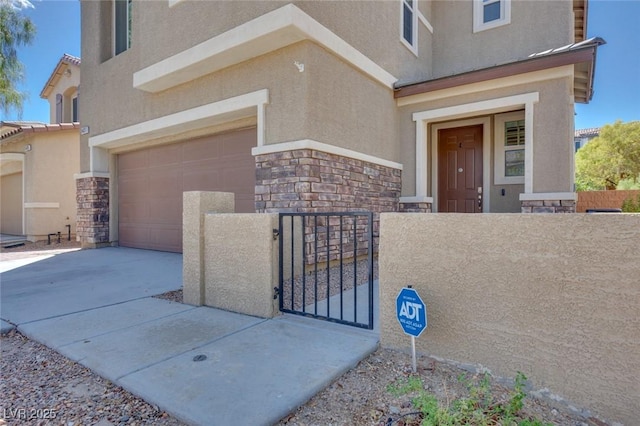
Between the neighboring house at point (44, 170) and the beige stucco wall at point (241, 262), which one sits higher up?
the neighboring house at point (44, 170)

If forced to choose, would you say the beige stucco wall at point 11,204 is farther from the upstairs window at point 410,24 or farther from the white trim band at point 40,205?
the upstairs window at point 410,24

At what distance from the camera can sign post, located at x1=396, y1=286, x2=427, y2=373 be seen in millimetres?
2455

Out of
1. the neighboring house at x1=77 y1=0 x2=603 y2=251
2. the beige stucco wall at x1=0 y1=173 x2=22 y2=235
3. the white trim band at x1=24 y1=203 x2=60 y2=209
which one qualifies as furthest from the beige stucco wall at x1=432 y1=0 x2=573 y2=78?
the beige stucco wall at x1=0 y1=173 x2=22 y2=235

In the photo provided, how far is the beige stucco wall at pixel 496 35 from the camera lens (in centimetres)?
770

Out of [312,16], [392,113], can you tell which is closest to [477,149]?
[392,113]

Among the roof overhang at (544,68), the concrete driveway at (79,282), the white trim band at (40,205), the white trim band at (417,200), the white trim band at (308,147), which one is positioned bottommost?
the concrete driveway at (79,282)

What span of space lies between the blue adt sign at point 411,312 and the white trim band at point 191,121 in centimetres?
382

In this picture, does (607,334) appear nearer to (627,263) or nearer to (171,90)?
(627,263)

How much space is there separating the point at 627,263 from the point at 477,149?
21.8ft

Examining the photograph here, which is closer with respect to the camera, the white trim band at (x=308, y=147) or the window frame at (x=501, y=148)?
the white trim band at (x=308, y=147)

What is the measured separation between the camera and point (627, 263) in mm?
1946

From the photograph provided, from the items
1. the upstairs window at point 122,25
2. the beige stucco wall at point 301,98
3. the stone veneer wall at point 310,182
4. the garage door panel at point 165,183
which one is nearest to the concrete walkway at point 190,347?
the stone veneer wall at point 310,182

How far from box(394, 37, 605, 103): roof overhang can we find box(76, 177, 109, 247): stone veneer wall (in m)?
7.61

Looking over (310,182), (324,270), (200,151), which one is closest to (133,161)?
(200,151)
